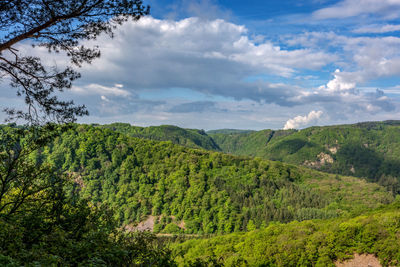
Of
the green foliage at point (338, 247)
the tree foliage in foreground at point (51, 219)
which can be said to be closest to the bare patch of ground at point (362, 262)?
the green foliage at point (338, 247)

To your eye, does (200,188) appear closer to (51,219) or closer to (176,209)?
(176,209)

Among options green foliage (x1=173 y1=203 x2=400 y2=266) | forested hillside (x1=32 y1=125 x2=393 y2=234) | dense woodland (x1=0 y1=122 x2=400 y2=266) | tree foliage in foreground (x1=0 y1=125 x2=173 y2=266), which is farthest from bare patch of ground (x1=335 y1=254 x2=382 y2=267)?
forested hillside (x1=32 y1=125 x2=393 y2=234)

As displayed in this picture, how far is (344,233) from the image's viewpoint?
34656 millimetres

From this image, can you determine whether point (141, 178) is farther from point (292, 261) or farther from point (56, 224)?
point (56, 224)

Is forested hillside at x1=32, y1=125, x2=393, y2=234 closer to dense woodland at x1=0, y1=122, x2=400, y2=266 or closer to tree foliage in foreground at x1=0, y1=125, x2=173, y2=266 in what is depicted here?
dense woodland at x1=0, y1=122, x2=400, y2=266

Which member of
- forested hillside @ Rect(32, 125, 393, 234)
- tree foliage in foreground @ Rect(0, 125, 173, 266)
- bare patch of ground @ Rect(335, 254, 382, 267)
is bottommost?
forested hillside @ Rect(32, 125, 393, 234)

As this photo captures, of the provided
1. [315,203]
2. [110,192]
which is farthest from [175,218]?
[315,203]

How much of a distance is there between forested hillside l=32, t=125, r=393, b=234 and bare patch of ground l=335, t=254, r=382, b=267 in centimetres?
8514

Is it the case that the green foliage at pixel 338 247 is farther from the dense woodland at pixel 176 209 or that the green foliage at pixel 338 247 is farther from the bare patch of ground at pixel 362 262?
the bare patch of ground at pixel 362 262

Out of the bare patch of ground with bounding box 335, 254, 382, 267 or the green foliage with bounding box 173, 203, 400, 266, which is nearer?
the bare patch of ground with bounding box 335, 254, 382, 267

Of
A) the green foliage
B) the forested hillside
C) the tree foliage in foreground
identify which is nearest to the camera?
the tree foliage in foreground

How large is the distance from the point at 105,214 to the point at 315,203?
135 metres

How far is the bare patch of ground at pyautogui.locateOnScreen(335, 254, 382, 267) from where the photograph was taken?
2927cm

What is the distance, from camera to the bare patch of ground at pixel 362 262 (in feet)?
96.0
